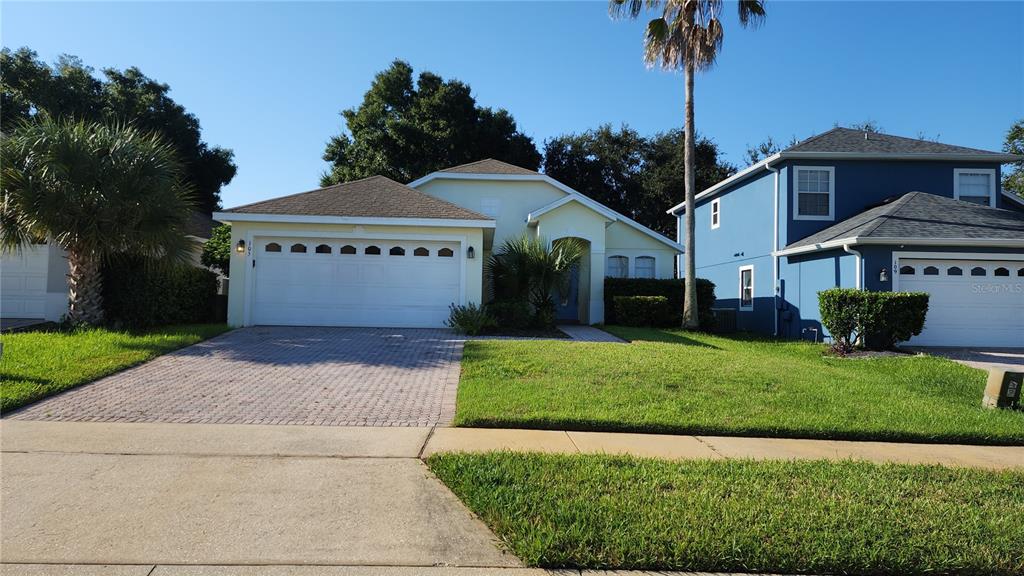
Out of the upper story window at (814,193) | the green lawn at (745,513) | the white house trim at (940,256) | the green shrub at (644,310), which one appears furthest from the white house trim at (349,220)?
the white house trim at (940,256)

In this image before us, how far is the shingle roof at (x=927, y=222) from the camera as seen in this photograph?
13.8 meters

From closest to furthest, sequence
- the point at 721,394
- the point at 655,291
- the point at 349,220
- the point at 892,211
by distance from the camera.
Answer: the point at 721,394 → the point at 349,220 → the point at 892,211 → the point at 655,291

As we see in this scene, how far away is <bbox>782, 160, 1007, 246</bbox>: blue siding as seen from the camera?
1689 centimetres

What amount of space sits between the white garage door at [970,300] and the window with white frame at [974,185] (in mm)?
4056

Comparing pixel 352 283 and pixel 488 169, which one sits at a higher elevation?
pixel 488 169

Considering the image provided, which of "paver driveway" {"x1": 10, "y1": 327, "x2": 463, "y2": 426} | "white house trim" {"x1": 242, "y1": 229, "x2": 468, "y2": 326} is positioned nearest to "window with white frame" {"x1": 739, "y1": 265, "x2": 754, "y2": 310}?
"white house trim" {"x1": 242, "y1": 229, "x2": 468, "y2": 326}

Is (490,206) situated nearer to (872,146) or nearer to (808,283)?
(808,283)

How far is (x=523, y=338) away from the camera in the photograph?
12672mm

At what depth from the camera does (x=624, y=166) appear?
3325 cm

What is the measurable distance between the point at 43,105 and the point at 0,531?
96.5 feet

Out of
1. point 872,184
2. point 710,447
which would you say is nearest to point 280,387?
point 710,447

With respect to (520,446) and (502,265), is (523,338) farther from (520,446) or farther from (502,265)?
(520,446)

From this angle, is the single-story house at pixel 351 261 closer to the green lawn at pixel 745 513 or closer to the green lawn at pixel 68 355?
the green lawn at pixel 68 355

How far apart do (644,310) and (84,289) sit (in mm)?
→ 13745
